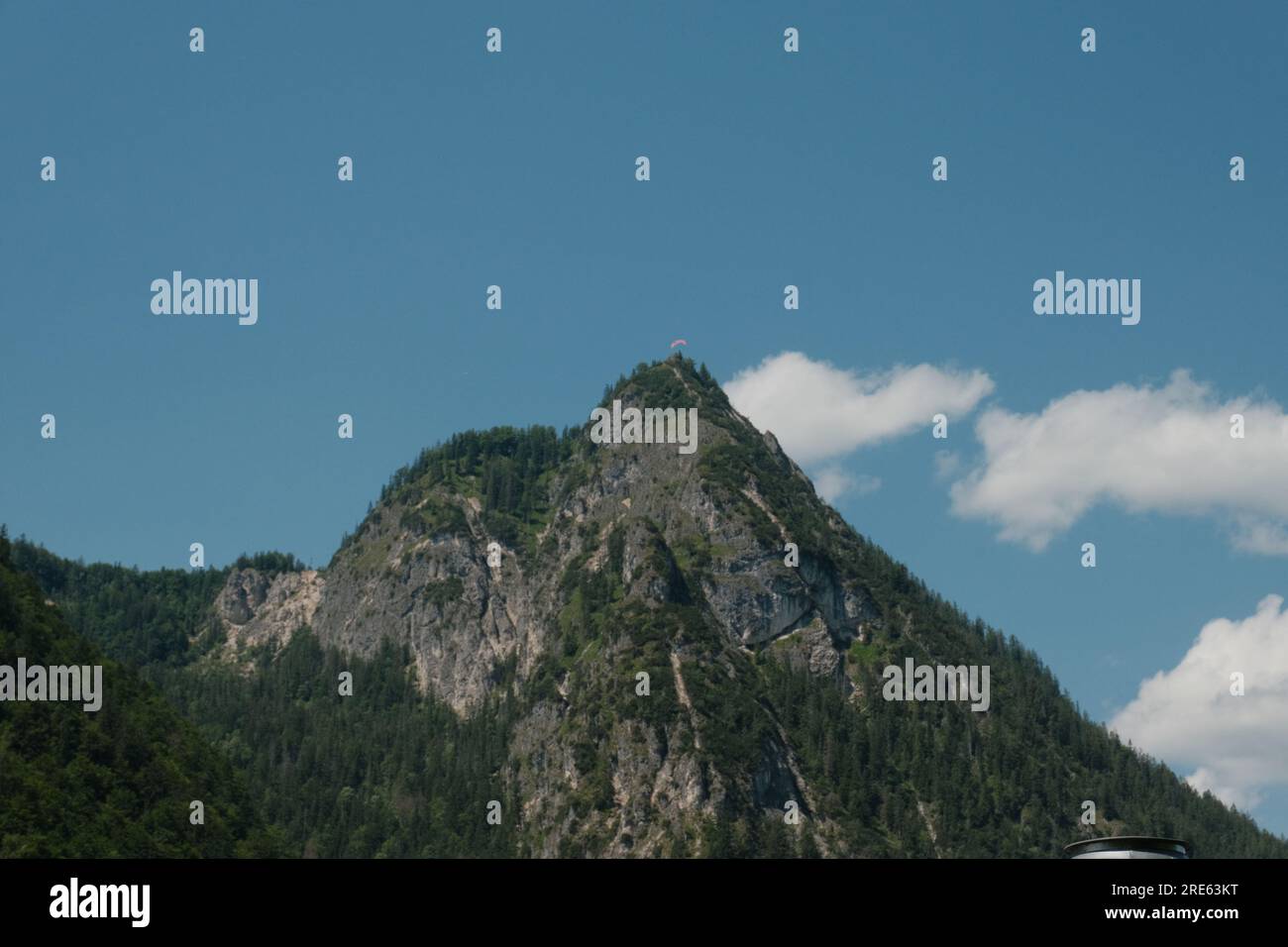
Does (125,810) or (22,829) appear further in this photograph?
(125,810)

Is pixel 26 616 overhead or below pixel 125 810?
overhead
